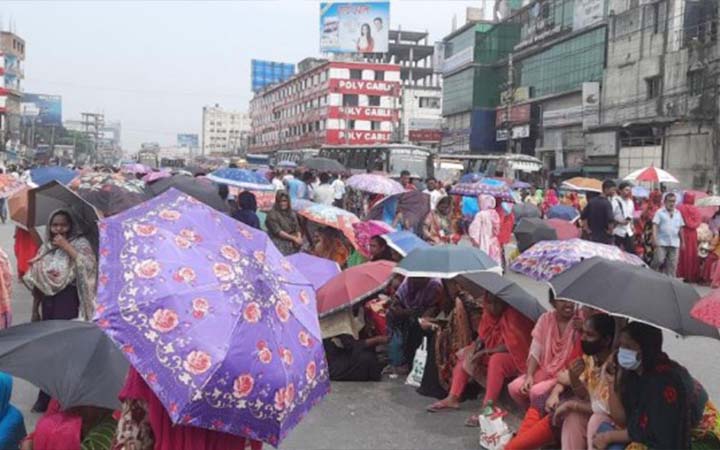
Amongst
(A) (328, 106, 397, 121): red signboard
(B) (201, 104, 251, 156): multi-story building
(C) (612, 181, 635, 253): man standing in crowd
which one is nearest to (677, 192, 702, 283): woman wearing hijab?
(C) (612, 181, 635, 253): man standing in crowd

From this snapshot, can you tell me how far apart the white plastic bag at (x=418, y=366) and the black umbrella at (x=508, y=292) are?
851 mm

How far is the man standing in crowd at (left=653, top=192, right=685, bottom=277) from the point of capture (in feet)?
40.2

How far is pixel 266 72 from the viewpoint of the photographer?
101938mm

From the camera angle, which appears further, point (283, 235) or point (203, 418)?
point (283, 235)

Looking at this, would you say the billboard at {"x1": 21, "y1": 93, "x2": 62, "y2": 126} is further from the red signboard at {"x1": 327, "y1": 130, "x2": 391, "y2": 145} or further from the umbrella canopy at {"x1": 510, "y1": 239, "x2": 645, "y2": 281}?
the umbrella canopy at {"x1": 510, "y1": 239, "x2": 645, "y2": 281}

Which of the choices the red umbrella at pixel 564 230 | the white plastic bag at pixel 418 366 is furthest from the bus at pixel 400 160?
the white plastic bag at pixel 418 366

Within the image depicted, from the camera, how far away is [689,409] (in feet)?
11.2

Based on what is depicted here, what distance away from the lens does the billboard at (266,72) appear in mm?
101188

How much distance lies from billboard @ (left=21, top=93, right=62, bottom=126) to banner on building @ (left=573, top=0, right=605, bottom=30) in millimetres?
A: 67728

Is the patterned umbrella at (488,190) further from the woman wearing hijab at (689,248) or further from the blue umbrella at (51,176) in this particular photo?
the blue umbrella at (51,176)

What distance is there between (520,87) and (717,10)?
66.8ft

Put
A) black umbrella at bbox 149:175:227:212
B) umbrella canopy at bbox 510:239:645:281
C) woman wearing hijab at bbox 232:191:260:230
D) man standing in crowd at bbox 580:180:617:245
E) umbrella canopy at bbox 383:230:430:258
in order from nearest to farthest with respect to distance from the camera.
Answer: umbrella canopy at bbox 510:239:645:281
umbrella canopy at bbox 383:230:430:258
black umbrella at bbox 149:175:227:212
woman wearing hijab at bbox 232:191:260:230
man standing in crowd at bbox 580:180:617:245

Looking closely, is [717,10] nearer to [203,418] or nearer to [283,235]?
[283,235]

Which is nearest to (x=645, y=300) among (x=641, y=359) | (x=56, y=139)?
(x=641, y=359)
